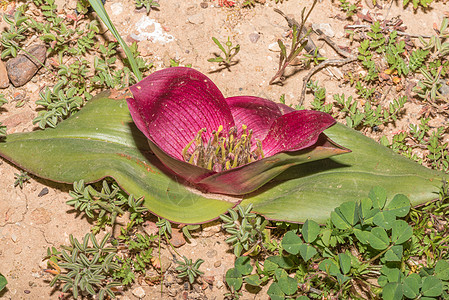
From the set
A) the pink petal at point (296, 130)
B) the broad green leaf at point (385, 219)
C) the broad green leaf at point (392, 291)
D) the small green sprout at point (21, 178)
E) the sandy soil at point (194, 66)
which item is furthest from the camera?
the small green sprout at point (21, 178)

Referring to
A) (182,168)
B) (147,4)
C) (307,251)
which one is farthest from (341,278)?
(147,4)

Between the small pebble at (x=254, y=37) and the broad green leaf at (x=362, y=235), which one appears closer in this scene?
the broad green leaf at (x=362, y=235)

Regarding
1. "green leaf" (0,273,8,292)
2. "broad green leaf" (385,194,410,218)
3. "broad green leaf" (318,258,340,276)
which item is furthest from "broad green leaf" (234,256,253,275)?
"green leaf" (0,273,8,292)

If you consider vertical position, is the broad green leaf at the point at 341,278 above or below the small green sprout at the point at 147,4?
below

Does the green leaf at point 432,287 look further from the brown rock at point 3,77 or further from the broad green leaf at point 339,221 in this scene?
the brown rock at point 3,77

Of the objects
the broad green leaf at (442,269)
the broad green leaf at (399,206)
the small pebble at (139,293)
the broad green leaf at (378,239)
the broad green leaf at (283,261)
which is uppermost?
the broad green leaf at (399,206)

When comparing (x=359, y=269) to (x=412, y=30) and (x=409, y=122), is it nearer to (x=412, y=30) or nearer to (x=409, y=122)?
(x=409, y=122)

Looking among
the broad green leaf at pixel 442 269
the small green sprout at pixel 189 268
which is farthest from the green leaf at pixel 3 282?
the broad green leaf at pixel 442 269

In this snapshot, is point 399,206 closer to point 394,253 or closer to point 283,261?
point 394,253
